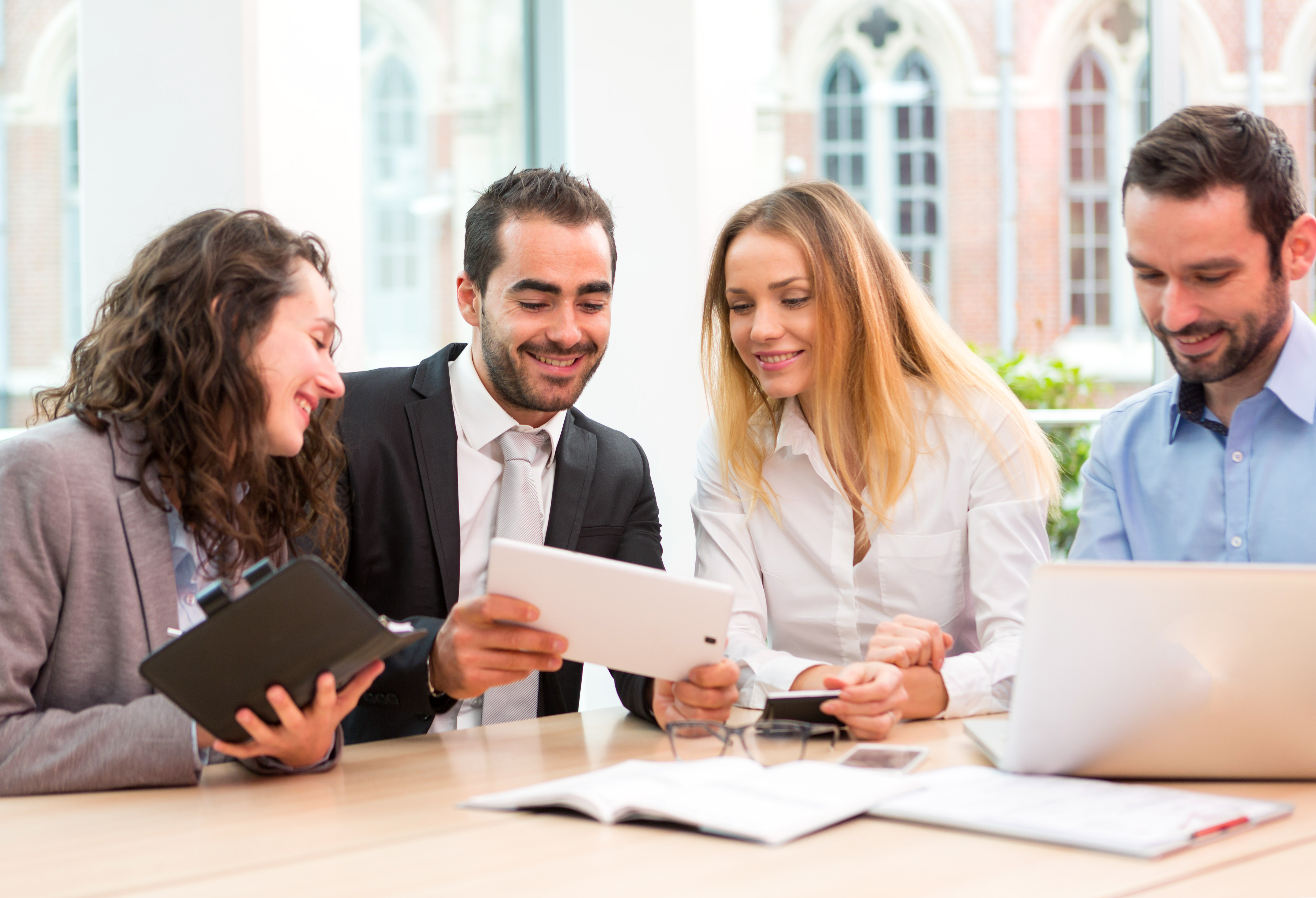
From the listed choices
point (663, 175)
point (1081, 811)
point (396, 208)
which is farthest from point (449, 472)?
point (396, 208)

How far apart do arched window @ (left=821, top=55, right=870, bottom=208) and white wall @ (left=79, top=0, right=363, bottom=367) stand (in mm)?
9119

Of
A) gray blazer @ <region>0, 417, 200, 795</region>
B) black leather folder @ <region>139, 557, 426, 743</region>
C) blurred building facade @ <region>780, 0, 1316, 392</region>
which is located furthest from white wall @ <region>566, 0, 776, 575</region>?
blurred building facade @ <region>780, 0, 1316, 392</region>

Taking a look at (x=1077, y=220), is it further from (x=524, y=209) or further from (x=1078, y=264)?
(x=524, y=209)

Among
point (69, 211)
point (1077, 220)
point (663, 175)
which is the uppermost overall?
point (1077, 220)

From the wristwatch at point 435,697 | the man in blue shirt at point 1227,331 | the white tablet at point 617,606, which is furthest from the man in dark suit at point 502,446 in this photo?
the man in blue shirt at point 1227,331

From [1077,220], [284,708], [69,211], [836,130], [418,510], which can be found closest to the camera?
[284,708]

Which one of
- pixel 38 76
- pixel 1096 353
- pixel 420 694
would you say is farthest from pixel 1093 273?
pixel 420 694

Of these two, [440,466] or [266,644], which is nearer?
[266,644]

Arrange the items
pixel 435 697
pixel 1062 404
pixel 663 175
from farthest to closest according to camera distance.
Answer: pixel 1062 404 → pixel 663 175 → pixel 435 697

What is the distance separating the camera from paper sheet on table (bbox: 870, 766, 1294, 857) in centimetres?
115

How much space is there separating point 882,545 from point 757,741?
84 centimetres

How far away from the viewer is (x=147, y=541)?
1594mm

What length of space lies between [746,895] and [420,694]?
100cm

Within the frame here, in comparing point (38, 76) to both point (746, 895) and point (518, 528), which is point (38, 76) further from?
point (746, 895)
